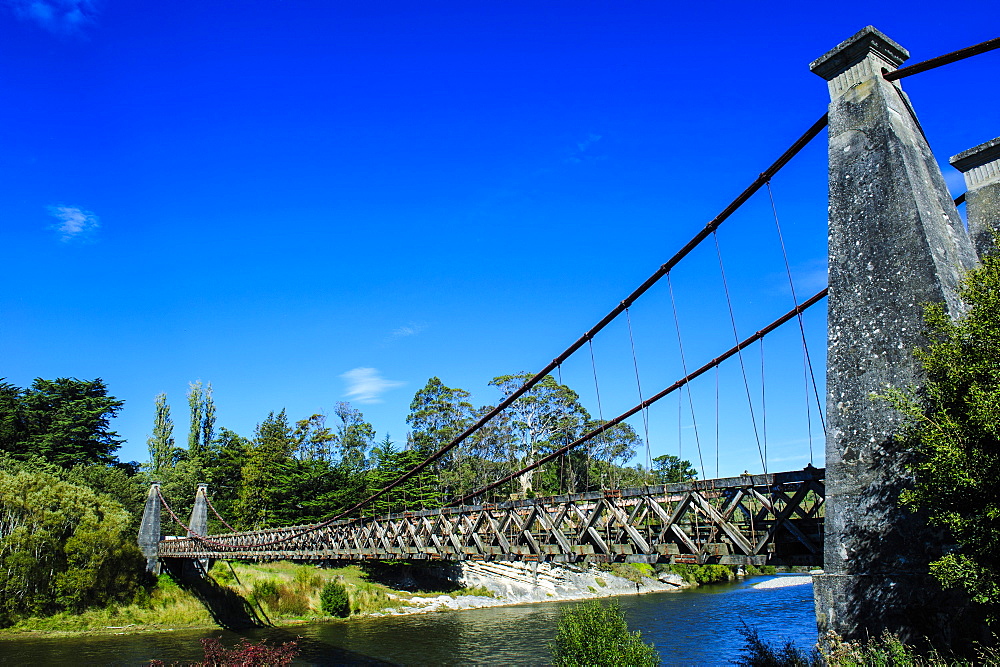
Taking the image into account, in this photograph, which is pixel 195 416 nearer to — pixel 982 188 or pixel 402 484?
pixel 402 484

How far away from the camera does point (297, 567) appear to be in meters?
31.5

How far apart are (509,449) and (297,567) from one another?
1548 cm

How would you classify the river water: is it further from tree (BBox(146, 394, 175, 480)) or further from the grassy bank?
tree (BBox(146, 394, 175, 480))

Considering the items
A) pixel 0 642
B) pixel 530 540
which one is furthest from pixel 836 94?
pixel 0 642

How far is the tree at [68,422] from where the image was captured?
4253cm

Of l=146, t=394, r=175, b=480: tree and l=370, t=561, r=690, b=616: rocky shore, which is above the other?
l=146, t=394, r=175, b=480: tree

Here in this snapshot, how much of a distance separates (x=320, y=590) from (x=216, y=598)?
15.6 ft

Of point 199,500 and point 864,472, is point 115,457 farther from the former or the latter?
point 864,472

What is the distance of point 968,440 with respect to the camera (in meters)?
4.41

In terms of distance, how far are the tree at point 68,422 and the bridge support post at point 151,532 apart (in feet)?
45.8

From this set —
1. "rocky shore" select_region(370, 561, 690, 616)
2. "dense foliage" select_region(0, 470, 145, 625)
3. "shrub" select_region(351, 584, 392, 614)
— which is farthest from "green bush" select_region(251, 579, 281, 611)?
"rocky shore" select_region(370, 561, 690, 616)

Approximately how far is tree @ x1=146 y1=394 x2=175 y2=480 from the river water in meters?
28.0

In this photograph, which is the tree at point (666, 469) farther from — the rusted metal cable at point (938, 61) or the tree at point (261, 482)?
the rusted metal cable at point (938, 61)

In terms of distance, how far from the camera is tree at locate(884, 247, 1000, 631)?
14.1ft
